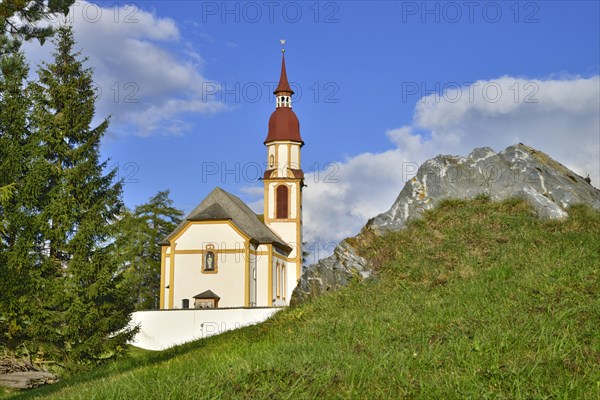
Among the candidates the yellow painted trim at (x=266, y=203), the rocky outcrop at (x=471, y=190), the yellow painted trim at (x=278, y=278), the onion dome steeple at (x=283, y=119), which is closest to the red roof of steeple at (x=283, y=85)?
the onion dome steeple at (x=283, y=119)

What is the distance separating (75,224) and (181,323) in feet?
35.5

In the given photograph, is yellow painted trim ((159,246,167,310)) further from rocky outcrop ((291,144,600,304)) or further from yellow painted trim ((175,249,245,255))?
rocky outcrop ((291,144,600,304))

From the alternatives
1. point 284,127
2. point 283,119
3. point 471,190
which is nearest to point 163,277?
point 284,127

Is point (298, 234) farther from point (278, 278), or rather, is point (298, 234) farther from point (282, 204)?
point (278, 278)

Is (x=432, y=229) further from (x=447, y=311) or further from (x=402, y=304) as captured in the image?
(x=447, y=311)

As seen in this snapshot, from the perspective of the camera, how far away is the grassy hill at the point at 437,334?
6.25 meters

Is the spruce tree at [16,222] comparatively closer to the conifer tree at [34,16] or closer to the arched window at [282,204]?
the conifer tree at [34,16]

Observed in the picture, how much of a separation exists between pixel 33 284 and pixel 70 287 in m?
1.22

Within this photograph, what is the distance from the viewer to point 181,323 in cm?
3300

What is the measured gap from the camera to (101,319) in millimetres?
22703

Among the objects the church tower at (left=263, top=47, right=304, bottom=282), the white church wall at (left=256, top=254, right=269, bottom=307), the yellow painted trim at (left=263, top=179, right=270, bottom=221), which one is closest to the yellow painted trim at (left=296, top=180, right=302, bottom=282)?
the church tower at (left=263, top=47, right=304, bottom=282)

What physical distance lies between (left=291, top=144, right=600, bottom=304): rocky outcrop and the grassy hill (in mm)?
698

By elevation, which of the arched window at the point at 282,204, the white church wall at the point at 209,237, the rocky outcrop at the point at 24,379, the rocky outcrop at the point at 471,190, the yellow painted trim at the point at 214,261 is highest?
the arched window at the point at 282,204

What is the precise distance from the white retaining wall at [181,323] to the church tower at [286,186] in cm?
2040
